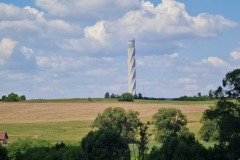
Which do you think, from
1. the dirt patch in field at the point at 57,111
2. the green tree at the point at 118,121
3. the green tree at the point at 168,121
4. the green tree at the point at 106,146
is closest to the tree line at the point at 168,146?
the green tree at the point at 106,146

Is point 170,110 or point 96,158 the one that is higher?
point 170,110

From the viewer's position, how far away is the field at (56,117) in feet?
374

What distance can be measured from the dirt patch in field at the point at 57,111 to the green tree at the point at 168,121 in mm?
19354

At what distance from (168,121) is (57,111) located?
37764mm

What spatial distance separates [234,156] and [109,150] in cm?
2209

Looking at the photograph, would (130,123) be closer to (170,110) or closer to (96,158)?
(170,110)

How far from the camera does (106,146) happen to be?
75812 millimetres

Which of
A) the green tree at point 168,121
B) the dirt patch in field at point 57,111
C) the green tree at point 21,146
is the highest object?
the dirt patch in field at point 57,111

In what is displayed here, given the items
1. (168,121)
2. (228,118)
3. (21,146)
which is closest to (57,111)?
(168,121)

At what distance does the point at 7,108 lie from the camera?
138 meters

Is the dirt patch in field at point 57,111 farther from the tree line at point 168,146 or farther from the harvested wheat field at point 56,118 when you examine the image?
the tree line at point 168,146

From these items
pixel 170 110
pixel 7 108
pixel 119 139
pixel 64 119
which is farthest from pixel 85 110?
pixel 119 139

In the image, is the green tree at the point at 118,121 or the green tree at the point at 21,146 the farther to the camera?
the green tree at the point at 118,121

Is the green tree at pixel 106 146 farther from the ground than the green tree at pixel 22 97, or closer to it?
closer to it
